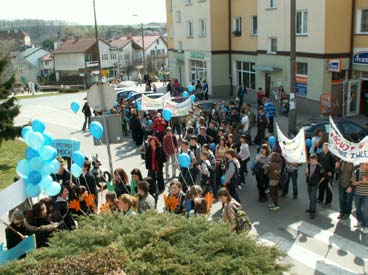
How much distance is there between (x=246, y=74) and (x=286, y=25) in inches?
274

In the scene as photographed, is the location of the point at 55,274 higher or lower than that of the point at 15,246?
higher

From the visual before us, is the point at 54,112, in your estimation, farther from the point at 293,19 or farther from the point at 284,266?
the point at 284,266

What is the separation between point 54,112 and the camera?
3228cm

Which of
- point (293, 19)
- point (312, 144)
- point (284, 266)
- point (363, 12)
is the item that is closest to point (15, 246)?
point (284, 266)

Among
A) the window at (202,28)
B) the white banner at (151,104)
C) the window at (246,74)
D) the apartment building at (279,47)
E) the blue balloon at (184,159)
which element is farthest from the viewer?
the window at (202,28)

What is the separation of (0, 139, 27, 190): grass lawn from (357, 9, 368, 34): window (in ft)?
55.2

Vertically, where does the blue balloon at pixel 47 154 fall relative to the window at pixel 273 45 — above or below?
below

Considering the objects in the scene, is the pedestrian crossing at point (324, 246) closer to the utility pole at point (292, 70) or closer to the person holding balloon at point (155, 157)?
the person holding balloon at point (155, 157)

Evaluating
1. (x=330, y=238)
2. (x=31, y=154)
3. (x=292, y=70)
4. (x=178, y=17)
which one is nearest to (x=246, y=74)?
(x=178, y=17)

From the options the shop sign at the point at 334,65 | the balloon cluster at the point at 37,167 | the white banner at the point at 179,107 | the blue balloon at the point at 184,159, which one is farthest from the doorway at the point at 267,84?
the balloon cluster at the point at 37,167

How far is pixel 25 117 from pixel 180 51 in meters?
14.3

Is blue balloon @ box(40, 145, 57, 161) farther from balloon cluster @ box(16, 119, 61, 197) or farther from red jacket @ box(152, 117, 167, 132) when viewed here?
red jacket @ box(152, 117, 167, 132)

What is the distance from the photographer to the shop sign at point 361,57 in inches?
829

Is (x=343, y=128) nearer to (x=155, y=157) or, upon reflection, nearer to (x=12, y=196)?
(x=155, y=157)
